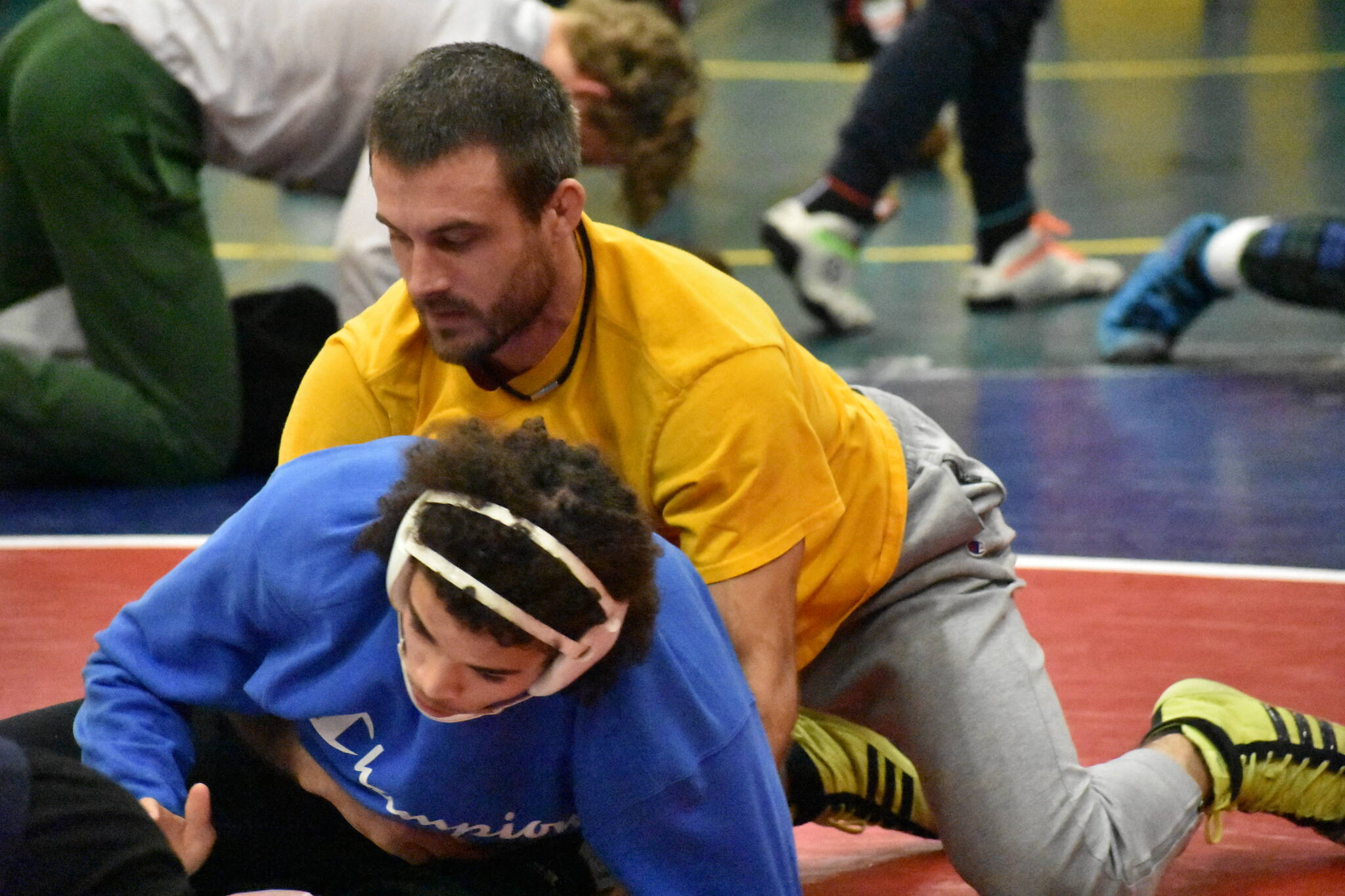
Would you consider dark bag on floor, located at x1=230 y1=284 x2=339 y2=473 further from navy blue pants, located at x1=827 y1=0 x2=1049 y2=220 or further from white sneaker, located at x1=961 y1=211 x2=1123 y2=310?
white sneaker, located at x1=961 y1=211 x2=1123 y2=310

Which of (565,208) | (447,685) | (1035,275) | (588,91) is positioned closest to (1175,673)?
(565,208)

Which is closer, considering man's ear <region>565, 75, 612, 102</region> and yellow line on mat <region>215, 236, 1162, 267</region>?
man's ear <region>565, 75, 612, 102</region>

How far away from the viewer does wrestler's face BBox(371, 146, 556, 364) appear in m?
2.11

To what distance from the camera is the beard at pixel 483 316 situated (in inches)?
84.6

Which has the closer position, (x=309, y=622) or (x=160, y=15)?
(x=309, y=622)

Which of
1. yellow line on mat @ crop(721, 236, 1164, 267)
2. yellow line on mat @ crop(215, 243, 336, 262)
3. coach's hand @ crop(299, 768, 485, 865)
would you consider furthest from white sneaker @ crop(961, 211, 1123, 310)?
coach's hand @ crop(299, 768, 485, 865)

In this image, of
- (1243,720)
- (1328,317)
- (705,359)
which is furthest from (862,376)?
(705,359)

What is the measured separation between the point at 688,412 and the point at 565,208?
304mm

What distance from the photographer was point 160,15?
3957 mm

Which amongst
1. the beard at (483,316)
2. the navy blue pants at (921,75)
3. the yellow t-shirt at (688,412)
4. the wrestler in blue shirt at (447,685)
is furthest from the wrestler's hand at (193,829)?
the navy blue pants at (921,75)

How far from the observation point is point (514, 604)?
5.32 ft

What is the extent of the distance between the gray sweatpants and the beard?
0.65m

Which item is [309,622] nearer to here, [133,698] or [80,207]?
[133,698]

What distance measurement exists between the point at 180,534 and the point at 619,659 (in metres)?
2.40
